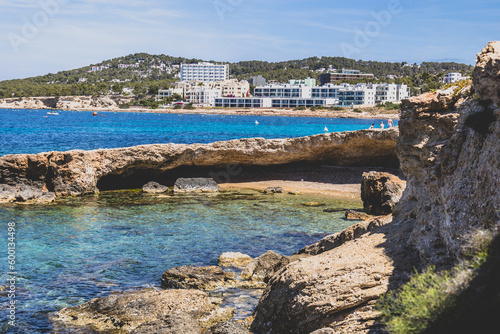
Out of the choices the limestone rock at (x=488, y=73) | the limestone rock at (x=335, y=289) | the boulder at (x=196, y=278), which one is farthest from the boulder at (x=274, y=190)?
the limestone rock at (x=488, y=73)

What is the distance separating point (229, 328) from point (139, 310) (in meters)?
2.18

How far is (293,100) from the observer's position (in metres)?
190

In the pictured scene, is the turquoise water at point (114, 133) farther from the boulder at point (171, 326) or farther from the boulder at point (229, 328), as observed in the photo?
the boulder at point (229, 328)

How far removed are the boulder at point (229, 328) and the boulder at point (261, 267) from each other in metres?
3.34

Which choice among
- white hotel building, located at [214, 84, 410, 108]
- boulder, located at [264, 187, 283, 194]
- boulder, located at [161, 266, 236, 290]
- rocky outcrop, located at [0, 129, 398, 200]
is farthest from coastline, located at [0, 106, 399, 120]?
boulder, located at [161, 266, 236, 290]

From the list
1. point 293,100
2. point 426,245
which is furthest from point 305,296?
point 293,100

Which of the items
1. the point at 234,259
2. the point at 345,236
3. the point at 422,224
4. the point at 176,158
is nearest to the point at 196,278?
the point at 234,259

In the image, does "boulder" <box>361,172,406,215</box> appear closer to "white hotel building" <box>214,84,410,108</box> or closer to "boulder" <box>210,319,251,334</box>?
"boulder" <box>210,319,251,334</box>

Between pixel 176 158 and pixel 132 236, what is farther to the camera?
pixel 176 158

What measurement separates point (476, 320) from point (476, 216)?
237cm

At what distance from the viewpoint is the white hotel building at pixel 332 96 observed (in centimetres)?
17662

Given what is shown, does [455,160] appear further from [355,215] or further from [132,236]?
[355,215]

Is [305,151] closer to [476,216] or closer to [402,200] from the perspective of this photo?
[402,200]

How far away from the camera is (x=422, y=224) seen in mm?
9109
